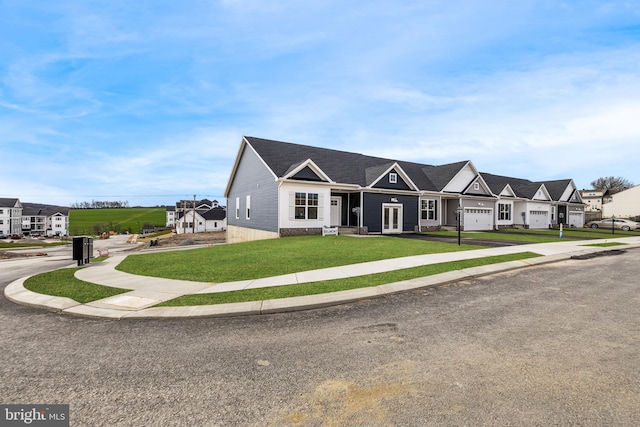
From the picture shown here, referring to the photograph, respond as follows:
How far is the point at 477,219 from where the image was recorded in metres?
A: 32.1

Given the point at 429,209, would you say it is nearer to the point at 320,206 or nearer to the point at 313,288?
the point at 320,206

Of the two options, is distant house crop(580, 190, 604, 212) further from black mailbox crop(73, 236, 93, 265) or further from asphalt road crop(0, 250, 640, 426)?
black mailbox crop(73, 236, 93, 265)

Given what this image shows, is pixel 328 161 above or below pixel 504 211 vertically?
above

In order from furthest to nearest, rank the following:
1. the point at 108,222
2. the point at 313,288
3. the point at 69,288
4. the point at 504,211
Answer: the point at 108,222
the point at 504,211
the point at 69,288
the point at 313,288

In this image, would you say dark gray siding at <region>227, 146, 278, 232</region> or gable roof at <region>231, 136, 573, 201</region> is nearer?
dark gray siding at <region>227, 146, 278, 232</region>

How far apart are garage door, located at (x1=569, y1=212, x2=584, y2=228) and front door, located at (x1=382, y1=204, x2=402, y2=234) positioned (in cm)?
3380

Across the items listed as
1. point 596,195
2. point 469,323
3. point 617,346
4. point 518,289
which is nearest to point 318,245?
point 518,289

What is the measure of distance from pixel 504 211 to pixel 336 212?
22530 mm

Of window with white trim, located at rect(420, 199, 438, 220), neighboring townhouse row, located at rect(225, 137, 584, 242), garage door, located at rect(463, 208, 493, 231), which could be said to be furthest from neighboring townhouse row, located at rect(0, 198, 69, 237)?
garage door, located at rect(463, 208, 493, 231)

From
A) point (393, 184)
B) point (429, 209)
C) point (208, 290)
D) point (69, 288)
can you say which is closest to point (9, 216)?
point (393, 184)

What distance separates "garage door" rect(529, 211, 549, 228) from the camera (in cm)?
3800

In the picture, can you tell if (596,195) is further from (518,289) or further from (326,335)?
(326,335)

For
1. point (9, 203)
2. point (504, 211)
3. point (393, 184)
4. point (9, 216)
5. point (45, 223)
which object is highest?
point (9, 203)

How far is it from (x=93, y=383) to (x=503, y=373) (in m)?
4.92
